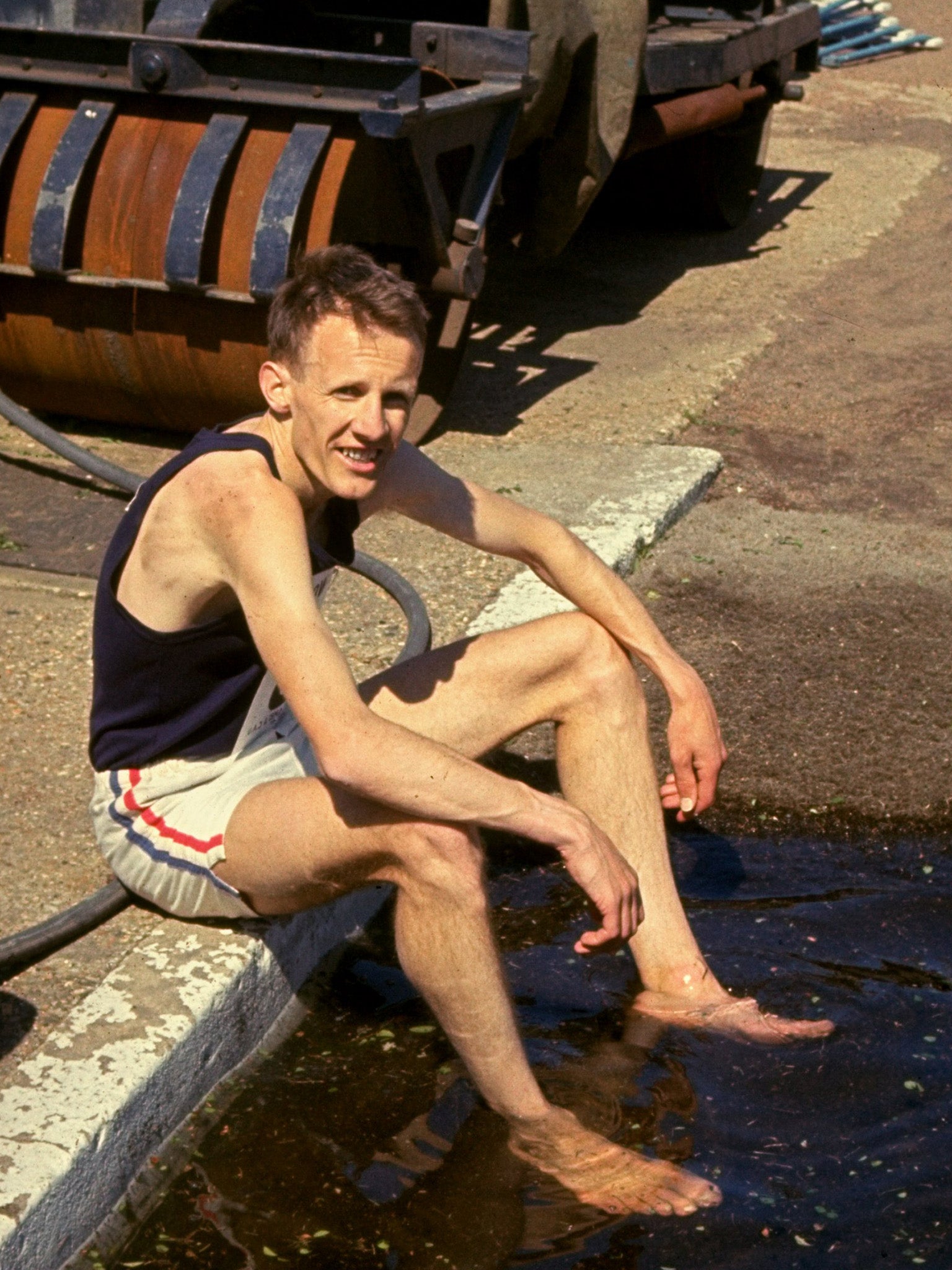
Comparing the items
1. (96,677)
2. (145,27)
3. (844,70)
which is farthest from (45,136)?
(844,70)

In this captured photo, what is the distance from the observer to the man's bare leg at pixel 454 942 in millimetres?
2971

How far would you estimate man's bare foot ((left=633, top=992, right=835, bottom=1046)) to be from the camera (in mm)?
3420

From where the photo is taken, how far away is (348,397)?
3082 millimetres

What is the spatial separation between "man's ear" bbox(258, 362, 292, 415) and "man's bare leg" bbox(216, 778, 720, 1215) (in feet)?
2.18

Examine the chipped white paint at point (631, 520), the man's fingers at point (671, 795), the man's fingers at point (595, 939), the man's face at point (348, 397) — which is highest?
the man's face at point (348, 397)

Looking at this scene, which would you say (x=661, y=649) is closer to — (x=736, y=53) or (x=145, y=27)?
(x=145, y=27)

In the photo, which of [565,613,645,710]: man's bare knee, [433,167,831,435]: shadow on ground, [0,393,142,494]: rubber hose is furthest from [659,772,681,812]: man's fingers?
[433,167,831,435]: shadow on ground

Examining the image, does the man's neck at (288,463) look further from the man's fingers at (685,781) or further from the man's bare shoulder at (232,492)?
the man's fingers at (685,781)

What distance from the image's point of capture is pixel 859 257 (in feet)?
30.0

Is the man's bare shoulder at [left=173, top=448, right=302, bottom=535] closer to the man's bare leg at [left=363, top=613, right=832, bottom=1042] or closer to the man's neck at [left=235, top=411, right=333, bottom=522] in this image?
the man's neck at [left=235, top=411, right=333, bottom=522]

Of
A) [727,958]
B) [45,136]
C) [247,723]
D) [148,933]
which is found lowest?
[727,958]

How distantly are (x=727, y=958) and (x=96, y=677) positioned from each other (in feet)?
4.68

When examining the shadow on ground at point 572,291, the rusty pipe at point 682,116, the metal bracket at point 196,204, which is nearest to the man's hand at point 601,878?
the metal bracket at point 196,204

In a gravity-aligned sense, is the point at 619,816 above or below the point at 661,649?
below
